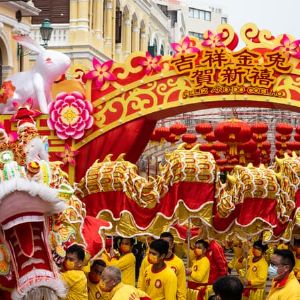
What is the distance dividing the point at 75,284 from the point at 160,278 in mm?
763

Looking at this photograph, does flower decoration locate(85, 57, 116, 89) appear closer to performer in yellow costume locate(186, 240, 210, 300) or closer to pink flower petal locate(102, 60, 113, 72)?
pink flower petal locate(102, 60, 113, 72)

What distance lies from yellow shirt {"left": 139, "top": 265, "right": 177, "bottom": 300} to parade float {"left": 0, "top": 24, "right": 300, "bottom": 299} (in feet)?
2.19

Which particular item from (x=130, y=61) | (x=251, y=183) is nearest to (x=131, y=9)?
(x=130, y=61)

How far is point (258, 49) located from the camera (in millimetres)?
13047

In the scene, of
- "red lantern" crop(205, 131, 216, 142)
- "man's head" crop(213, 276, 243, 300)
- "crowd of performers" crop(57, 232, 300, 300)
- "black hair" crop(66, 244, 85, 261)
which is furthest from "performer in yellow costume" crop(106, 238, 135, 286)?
"red lantern" crop(205, 131, 216, 142)

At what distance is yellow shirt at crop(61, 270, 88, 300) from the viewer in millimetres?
7738

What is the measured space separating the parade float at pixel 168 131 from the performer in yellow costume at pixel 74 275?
165 millimetres

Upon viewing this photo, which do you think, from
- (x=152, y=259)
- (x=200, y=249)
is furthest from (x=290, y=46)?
(x=152, y=259)

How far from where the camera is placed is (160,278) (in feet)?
26.0

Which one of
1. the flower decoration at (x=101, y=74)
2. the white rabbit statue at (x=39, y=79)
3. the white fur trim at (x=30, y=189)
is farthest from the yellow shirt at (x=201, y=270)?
the white fur trim at (x=30, y=189)

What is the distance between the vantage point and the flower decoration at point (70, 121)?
13.4m

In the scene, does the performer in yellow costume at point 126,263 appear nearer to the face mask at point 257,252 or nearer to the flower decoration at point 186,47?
the face mask at point 257,252

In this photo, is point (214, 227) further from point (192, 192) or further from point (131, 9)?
point (131, 9)

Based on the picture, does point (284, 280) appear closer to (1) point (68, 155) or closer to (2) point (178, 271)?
(2) point (178, 271)
